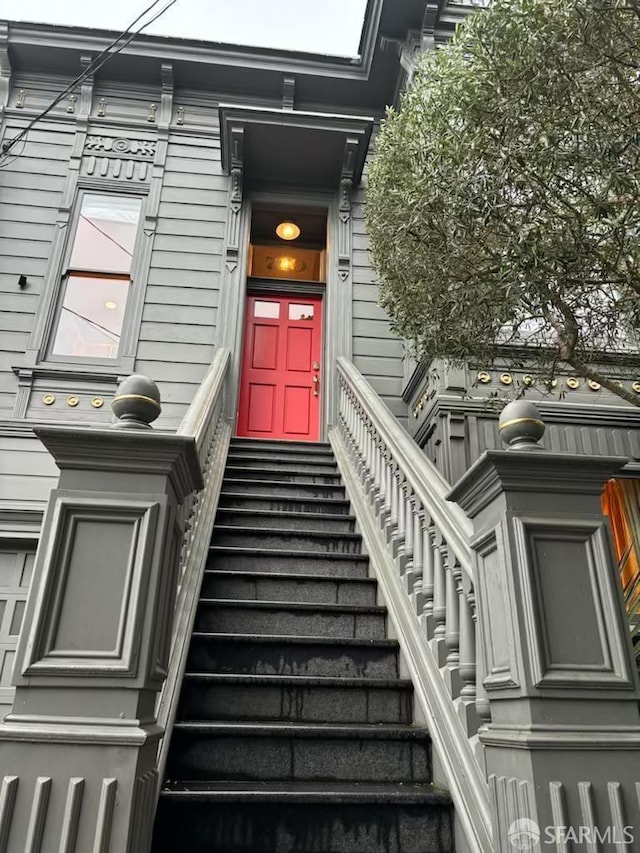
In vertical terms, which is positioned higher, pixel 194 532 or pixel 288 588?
pixel 194 532

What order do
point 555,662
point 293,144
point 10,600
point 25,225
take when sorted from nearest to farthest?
point 555,662, point 10,600, point 25,225, point 293,144

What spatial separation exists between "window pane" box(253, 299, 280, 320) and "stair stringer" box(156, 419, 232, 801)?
2663mm

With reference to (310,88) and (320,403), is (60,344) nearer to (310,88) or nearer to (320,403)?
(320,403)

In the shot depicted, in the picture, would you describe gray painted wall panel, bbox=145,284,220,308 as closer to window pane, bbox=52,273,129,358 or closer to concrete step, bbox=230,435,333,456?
window pane, bbox=52,273,129,358

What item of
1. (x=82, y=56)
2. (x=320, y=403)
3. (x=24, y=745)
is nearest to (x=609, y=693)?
(x=24, y=745)

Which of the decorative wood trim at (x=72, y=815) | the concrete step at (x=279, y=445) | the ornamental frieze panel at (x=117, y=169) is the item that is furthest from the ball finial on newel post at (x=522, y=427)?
the ornamental frieze panel at (x=117, y=169)

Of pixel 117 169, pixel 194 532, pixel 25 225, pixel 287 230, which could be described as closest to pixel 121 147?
pixel 117 169

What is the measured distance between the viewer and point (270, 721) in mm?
2664

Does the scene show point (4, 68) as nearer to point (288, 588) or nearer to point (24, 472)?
point (24, 472)

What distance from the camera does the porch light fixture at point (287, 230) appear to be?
7488 mm

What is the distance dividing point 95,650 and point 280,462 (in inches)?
151

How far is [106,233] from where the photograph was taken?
21.5ft

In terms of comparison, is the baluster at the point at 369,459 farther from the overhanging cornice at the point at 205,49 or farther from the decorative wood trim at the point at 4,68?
the decorative wood trim at the point at 4,68

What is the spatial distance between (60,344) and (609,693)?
18.3ft
